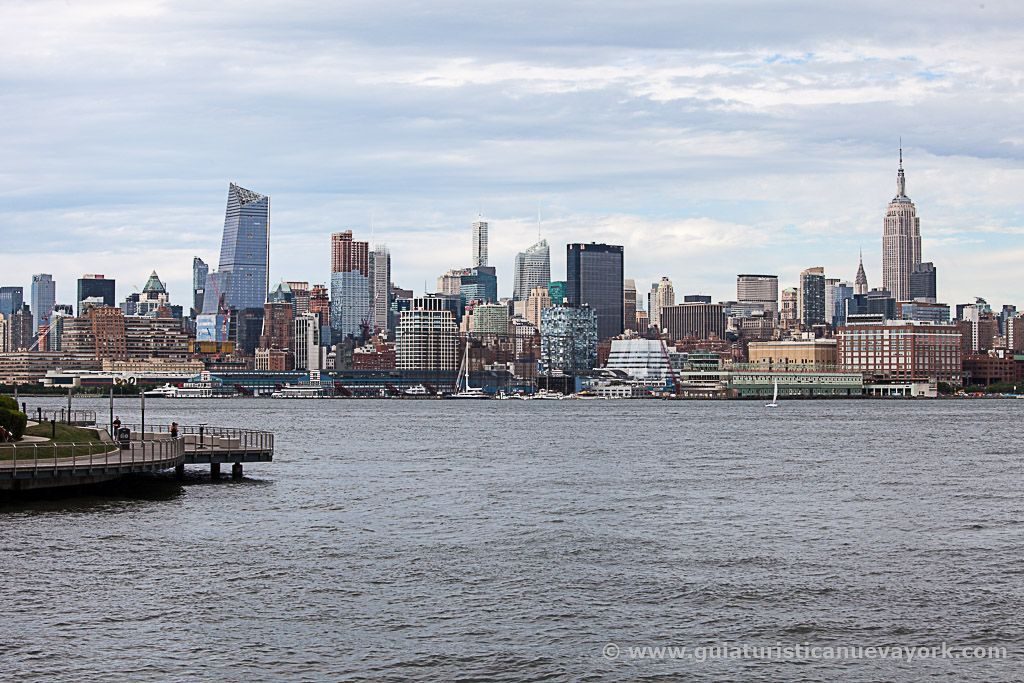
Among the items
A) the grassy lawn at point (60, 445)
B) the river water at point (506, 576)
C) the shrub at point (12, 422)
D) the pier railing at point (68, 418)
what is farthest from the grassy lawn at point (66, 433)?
the river water at point (506, 576)

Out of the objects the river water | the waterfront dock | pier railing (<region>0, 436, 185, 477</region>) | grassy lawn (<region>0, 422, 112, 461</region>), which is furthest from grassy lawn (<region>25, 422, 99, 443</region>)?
the river water

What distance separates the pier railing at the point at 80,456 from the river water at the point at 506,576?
4.85 ft

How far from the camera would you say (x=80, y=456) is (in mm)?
56156

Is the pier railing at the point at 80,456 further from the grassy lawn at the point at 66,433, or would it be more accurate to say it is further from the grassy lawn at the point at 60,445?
the grassy lawn at the point at 66,433

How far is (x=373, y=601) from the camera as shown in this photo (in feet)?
114

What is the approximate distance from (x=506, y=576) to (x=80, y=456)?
25036 millimetres

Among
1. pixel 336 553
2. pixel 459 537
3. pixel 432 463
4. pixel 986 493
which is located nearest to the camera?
pixel 336 553

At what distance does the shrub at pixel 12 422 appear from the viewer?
58594mm

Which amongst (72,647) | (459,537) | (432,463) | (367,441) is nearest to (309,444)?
(367,441)

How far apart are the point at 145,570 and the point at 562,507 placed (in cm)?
2062

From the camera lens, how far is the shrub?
5859cm

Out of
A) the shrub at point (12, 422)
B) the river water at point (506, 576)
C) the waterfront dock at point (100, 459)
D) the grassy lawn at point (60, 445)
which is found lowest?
the river water at point (506, 576)

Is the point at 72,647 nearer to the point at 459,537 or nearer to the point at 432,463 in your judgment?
the point at 459,537

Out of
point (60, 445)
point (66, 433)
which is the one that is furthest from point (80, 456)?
point (66, 433)
